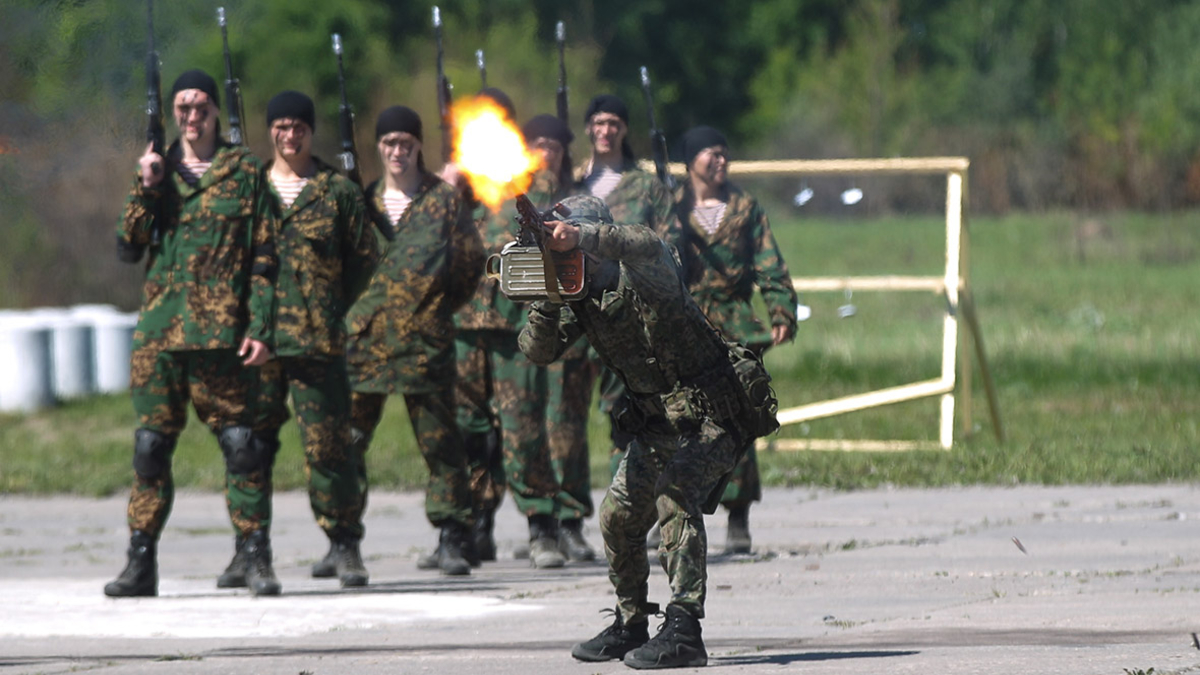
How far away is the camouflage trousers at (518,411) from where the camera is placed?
9.73m

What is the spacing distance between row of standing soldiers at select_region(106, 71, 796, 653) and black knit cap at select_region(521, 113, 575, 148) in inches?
0.5

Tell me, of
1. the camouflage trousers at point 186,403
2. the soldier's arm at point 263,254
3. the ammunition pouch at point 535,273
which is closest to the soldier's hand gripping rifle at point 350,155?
the soldier's arm at point 263,254

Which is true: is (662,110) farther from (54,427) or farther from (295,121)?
(295,121)

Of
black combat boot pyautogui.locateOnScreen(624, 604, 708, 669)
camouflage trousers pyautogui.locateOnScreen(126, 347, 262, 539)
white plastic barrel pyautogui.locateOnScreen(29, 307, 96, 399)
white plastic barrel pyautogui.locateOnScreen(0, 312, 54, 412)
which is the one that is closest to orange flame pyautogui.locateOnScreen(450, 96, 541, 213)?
black combat boot pyautogui.locateOnScreen(624, 604, 708, 669)

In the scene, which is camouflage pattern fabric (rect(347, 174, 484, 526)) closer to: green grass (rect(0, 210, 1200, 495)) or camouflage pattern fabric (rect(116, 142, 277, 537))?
camouflage pattern fabric (rect(116, 142, 277, 537))

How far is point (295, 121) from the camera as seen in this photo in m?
9.07

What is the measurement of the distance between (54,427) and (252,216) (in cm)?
873

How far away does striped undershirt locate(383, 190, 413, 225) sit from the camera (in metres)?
9.62

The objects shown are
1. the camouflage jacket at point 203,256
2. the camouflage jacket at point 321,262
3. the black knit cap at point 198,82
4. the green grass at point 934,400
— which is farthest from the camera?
the green grass at point 934,400

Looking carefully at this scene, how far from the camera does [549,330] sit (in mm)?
6879

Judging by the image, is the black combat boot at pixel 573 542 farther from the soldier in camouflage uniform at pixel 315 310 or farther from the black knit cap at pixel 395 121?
the black knit cap at pixel 395 121

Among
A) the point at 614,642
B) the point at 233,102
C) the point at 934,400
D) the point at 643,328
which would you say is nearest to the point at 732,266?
the point at 233,102

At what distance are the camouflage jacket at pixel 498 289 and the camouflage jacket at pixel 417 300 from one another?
0.57 ft

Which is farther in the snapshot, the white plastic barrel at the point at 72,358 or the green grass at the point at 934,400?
the white plastic barrel at the point at 72,358
